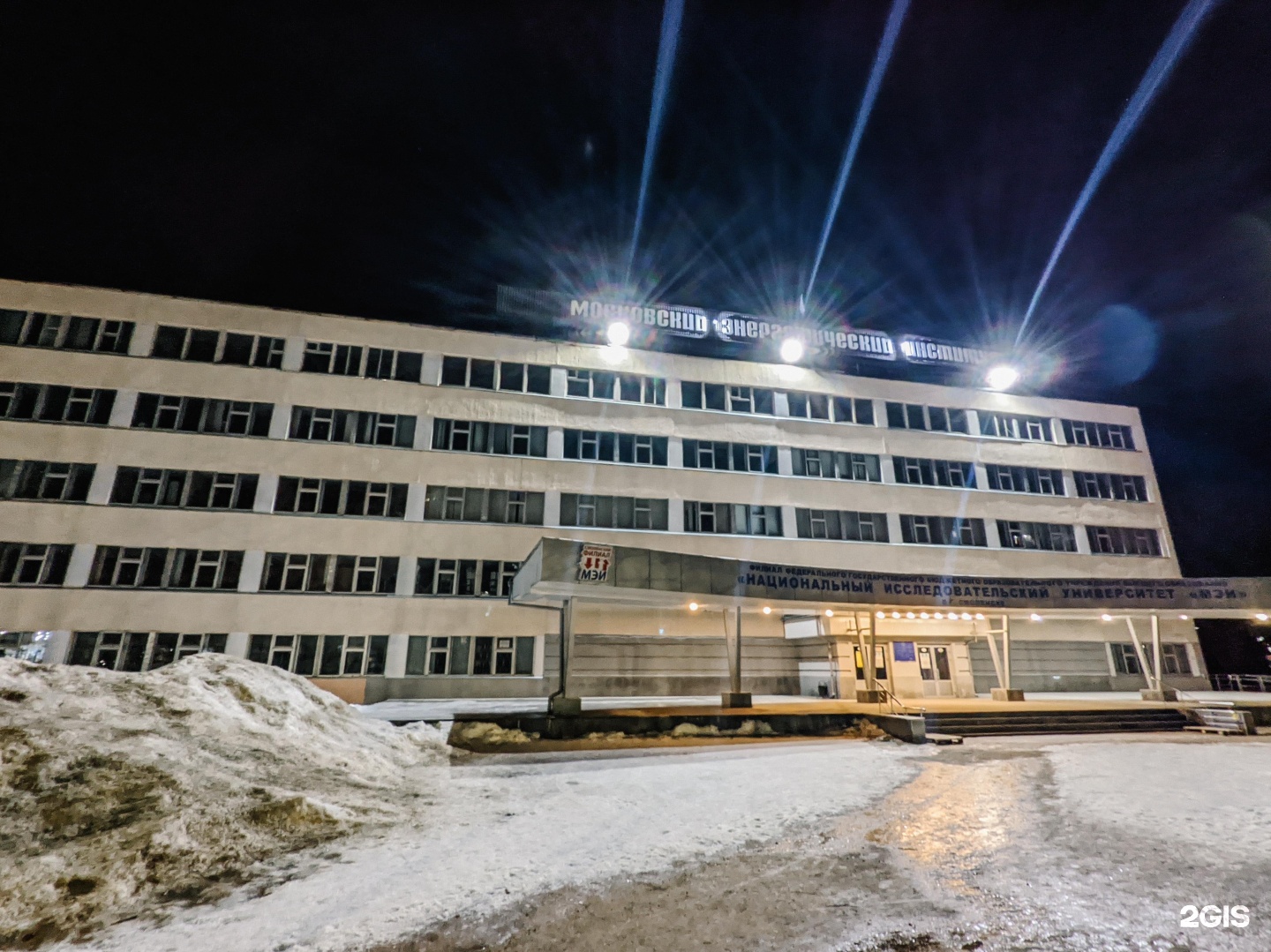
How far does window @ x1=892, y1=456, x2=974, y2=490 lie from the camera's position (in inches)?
1129

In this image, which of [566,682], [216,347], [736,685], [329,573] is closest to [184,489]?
[216,347]

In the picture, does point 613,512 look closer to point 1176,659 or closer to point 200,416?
point 200,416

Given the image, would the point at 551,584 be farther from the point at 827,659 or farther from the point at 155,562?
the point at 155,562

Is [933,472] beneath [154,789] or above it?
above

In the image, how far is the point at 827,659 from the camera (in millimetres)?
22359

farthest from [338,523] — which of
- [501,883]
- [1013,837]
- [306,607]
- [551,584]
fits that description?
[1013,837]

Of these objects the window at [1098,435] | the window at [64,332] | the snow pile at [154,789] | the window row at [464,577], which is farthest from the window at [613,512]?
the window at [1098,435]

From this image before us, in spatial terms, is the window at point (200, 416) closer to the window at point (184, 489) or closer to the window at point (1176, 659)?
the window at point (184, 489)

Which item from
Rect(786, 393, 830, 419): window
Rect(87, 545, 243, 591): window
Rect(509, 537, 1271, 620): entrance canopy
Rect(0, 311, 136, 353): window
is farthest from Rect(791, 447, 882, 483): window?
Rect(0, 311, 136, 353): window

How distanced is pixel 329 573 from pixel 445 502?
4773 mm

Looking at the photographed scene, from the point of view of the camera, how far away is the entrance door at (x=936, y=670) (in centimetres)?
2181

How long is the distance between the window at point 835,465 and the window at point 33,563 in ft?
91.5

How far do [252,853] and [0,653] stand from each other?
813 inches

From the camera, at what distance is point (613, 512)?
81.0 feet
